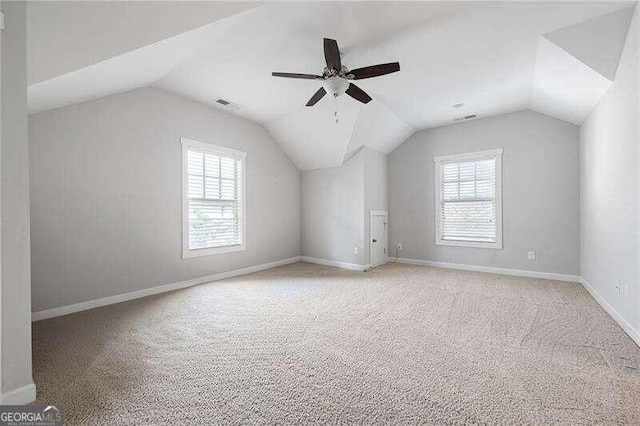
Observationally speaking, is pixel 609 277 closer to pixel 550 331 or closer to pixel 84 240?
pixel 550 331

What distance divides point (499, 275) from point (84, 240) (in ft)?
20.0

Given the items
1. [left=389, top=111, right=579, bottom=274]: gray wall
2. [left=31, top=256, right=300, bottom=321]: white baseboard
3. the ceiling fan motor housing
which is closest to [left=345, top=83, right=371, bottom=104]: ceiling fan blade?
the ceiling fan motor housing

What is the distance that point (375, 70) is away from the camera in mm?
2676

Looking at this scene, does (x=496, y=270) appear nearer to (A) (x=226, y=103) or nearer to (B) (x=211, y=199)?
(B) (x=211, y=199)

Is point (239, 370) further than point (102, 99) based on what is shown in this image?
No

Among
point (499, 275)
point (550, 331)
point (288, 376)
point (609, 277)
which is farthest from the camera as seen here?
point (499, 275)

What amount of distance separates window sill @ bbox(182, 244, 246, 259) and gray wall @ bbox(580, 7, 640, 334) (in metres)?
4.87

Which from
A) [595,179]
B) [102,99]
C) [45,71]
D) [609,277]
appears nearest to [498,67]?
[595,179]

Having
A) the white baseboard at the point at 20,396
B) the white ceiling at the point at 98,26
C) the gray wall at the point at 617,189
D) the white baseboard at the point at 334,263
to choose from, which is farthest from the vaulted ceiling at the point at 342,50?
the white baseboard at the point at 334,263

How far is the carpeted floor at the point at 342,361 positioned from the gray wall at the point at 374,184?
2093 millimetres

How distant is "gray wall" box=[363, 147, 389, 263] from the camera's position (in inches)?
211

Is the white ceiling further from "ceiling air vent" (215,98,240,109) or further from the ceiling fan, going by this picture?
"ceiling air vent" (215,98,240,109)

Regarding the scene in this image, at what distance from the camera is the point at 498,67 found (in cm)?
330

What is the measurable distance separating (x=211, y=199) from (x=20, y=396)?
3.24 m
